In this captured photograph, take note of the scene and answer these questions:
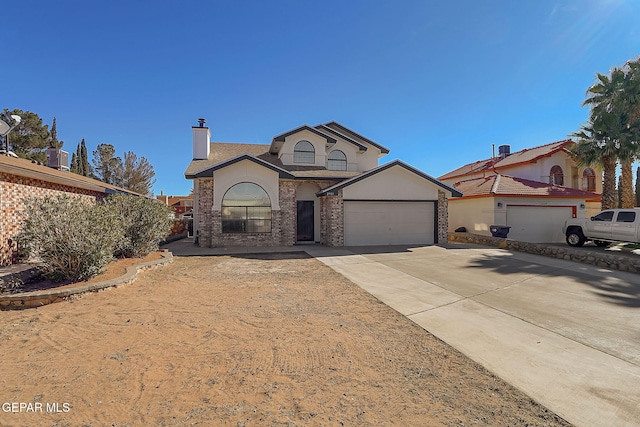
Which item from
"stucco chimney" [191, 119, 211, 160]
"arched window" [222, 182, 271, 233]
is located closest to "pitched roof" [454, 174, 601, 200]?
"arched window" [222, 182, 271, 233]

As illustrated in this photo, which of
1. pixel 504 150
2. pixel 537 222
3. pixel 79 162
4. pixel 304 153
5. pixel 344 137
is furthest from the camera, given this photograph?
pixel 79 162

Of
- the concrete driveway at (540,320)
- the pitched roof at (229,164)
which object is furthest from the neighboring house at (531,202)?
the pitched roof at (229,164)

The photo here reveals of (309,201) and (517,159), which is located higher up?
(517,159)

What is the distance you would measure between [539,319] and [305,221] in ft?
41.1

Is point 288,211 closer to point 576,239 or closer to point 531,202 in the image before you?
point 531,202

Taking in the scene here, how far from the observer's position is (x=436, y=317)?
532 cm

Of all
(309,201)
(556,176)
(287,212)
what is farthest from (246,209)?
(556,176)

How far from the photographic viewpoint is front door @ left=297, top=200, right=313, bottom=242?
16.5m

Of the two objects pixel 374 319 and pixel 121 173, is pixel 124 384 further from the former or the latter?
pixel 121 173

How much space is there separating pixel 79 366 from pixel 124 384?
34.5 inches

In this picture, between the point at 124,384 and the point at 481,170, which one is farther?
the point at 481,170

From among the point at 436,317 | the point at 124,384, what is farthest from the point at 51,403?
the point at 436,317

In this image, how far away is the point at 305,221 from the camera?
16656 millimetres

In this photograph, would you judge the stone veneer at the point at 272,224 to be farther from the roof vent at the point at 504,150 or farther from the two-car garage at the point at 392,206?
the roof vent at the point at 504,150
